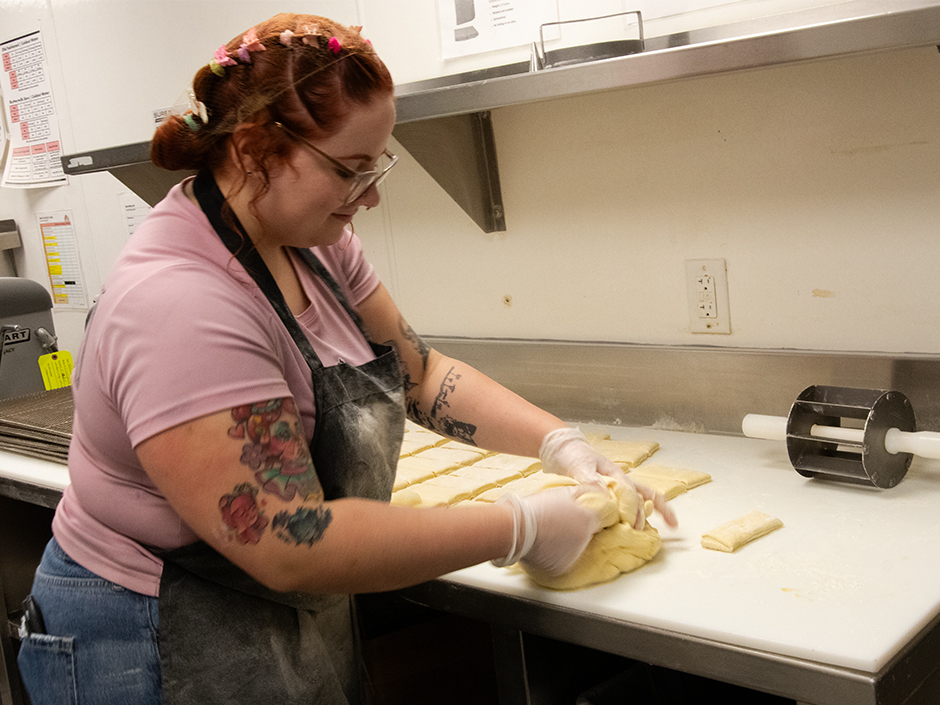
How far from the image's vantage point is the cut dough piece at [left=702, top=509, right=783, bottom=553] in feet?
4.29

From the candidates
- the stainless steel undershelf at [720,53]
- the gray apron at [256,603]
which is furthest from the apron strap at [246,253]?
the stainless steel undershelf at [720,53]

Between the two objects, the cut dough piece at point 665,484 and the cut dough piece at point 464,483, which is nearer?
the cut dough piece at point 665,484

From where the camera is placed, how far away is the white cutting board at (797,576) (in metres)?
1.05

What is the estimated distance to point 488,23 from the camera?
2.02 meters

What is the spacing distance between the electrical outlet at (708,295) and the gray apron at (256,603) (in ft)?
3.03

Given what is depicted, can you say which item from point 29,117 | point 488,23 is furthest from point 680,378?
point 29,117

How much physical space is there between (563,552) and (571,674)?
0.27 metres

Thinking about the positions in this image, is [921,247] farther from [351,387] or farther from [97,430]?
[97,430]

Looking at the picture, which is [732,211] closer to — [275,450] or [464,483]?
[464,483]

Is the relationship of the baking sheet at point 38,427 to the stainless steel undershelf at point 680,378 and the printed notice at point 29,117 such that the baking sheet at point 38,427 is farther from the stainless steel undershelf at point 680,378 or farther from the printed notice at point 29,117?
the printed notice at point 29,117

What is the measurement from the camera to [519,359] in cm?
221

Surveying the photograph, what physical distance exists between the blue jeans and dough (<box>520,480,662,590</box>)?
538 mm

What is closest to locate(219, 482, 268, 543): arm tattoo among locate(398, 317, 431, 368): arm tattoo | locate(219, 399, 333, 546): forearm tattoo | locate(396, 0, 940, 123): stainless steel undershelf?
locate(219, 399, 333, 546): forearm tattoo

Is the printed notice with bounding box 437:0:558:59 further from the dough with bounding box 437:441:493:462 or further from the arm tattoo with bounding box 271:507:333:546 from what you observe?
the arm tattoo with bounding box 271:507:333:546
